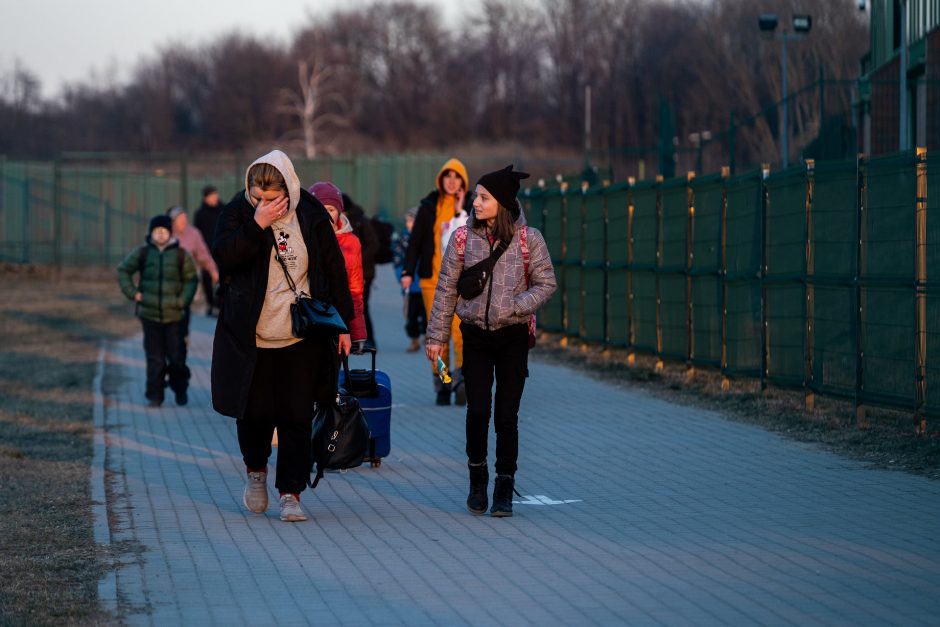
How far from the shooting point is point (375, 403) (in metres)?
9.31

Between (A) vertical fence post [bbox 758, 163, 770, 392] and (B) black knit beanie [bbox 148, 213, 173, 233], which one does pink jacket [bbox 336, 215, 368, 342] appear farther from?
(A) vertical fence post [bbox 758, 163, 770, 392]

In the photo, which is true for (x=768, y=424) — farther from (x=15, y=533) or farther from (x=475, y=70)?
(x=475, y=70)

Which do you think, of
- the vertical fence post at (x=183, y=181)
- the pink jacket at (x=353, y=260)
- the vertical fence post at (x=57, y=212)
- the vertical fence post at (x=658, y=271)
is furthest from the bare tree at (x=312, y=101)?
the pink jacket at (x=353, y=260)

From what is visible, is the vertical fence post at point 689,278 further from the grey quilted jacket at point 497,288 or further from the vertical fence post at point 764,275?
the grey quilted jacket at point 497,288

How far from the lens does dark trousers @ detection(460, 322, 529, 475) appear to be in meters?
7.92

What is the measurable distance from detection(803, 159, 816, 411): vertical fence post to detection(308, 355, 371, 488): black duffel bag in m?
4.66

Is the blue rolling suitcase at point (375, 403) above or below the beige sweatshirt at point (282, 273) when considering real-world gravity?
below

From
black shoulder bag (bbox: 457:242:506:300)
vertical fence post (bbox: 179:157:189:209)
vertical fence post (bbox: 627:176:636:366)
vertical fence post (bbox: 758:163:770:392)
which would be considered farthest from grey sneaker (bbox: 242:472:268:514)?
vertical fence post (bbox: 179:157:189:209)

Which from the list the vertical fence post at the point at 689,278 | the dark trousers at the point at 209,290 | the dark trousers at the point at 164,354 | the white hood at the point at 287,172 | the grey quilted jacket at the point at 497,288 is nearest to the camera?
the white hood at the point at 287,172

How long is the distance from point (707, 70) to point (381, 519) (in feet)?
160

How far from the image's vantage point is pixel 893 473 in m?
9.10

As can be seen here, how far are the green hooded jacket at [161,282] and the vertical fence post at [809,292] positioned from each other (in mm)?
4935

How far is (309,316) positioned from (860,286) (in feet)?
15.5

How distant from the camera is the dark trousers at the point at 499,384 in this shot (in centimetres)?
792
